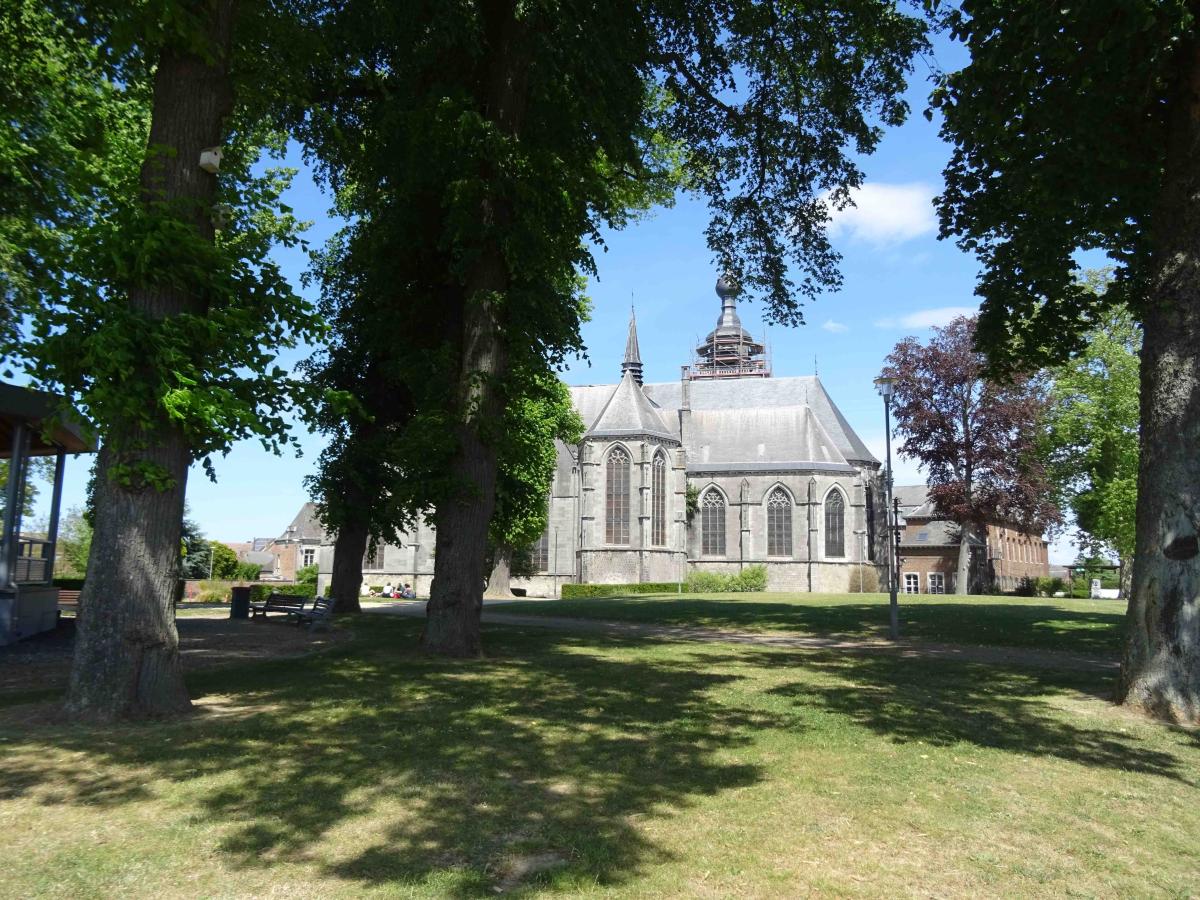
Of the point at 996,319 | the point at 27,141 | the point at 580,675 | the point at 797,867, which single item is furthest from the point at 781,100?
the point at 797,867

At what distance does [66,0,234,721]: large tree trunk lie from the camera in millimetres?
7129

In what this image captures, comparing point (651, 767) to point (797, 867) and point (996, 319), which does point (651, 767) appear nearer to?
point (797, 867)

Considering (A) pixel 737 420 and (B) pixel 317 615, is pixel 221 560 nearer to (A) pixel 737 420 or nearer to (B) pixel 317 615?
(A) pixel 737 420

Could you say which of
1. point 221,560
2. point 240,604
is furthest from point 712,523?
point 240,604

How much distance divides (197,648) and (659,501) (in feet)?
129

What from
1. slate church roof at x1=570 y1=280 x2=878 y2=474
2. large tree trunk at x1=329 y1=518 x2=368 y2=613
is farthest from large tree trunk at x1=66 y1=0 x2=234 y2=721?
slate church roof at x1=570 y1=280 x2=878 y2=474

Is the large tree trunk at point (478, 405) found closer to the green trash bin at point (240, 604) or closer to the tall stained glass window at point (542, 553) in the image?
the green trash bin at point (240, 604)

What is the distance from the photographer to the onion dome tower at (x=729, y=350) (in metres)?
68.1

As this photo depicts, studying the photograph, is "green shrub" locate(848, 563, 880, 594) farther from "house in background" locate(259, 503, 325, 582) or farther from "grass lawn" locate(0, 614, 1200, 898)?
"grass lawn" locate(0, 614, 1200, 898)

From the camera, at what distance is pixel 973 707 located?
8.35 meters

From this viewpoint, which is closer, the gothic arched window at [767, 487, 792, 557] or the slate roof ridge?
the slate roof ridge

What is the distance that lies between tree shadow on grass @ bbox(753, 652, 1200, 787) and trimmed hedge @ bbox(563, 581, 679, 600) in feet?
101

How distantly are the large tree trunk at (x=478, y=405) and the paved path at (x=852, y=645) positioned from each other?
512 centimetres

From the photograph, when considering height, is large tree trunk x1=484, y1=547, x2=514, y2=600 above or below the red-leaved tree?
below
